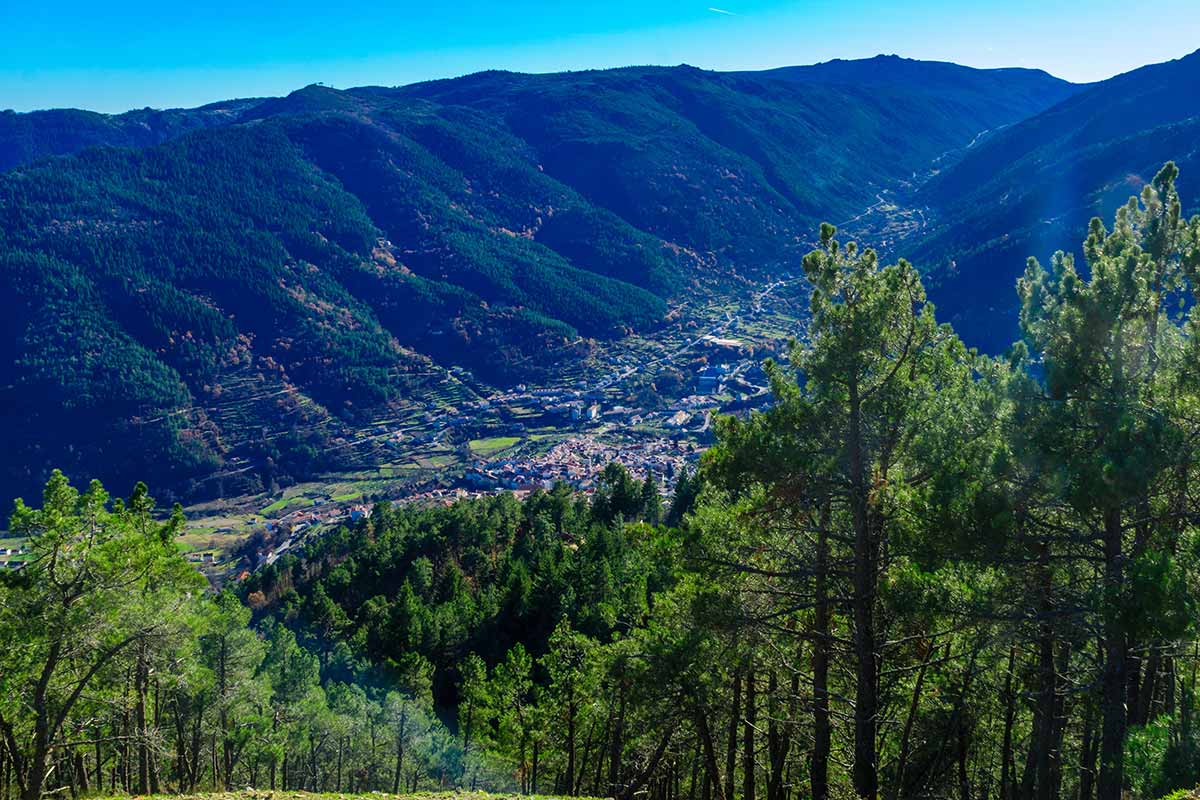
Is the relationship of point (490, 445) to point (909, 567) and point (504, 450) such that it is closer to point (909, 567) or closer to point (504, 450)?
point (504, 450)

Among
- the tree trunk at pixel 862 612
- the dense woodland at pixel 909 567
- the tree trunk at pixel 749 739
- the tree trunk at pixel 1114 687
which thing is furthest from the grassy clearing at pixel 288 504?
the tree trunk at pixel 1114 687

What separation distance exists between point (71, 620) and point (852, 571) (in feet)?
47.9

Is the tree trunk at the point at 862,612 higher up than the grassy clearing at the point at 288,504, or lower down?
higher up

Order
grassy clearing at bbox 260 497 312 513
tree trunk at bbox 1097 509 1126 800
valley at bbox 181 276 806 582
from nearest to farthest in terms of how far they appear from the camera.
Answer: tree trunk at bbox 1097 509 1126 800
valley at bbox 181 276 806 582
grassy clearing at bbox 260 497 312 513

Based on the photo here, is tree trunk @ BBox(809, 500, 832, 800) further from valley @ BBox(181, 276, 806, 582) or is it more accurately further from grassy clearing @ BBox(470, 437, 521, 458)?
grassy clearing @ BBox(470, 437, 521, 458)

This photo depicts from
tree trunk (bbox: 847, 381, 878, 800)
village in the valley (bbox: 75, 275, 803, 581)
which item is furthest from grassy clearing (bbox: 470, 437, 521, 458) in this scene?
tree trunk (bbox: 847, 381, 878, 800)

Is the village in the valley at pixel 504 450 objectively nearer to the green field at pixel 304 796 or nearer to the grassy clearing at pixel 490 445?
the grassy clearing at pixel 490 445

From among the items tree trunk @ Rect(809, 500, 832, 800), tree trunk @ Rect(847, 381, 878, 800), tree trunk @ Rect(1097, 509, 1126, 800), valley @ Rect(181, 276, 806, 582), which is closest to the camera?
tree trunk @ Rect(1097, 509, 1126, 800)

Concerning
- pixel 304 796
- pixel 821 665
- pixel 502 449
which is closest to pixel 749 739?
pixel 821 665

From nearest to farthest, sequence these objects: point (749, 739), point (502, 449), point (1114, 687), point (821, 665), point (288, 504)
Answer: point (1114, 687), point (821, 665), point (749, 739), point (288, 504), point (502, 449)

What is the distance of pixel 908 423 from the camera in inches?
512

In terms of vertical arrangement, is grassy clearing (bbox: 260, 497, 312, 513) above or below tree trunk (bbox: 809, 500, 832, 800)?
below

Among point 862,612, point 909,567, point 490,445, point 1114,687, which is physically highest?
point 909,567

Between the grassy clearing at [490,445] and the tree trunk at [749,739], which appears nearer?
the tree trunk at [749,739]
